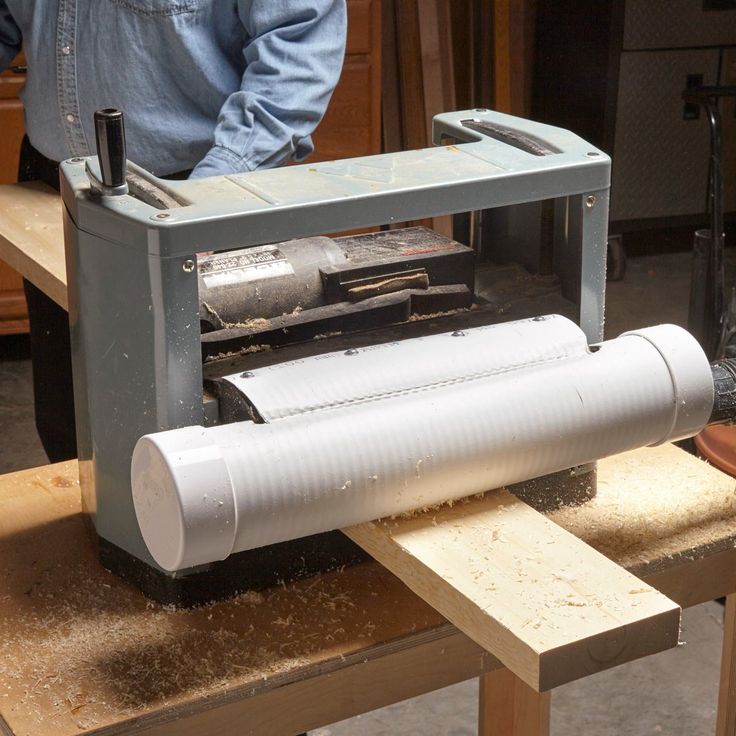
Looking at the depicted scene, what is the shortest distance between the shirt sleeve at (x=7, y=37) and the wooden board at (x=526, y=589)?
120 cm

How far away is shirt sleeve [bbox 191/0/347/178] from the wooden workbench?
23.8 inches

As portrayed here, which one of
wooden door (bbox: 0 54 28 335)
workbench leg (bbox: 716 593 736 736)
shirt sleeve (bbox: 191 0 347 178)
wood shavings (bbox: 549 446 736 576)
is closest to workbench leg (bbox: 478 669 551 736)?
workbench leg (bbox: 716 593 736 736)

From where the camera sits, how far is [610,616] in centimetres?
78

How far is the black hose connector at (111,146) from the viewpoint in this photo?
860 mm

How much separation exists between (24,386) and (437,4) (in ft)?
5.62

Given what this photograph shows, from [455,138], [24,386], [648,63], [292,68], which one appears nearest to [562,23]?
[648,63]

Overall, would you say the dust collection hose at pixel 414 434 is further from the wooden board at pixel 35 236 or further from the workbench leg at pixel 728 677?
the wooden board at pixel 35 236

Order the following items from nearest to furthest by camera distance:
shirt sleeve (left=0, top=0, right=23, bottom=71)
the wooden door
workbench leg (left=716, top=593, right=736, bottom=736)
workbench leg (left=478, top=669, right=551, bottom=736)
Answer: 1. workbench leg (left=716, top=593, right=736, bottom=736)
2. workbench leg (left=478, top=669, right=551, bottom=736)
3. shirt sleeve (left=0, top=0, right=23, bottom=71)
4. the wooden door

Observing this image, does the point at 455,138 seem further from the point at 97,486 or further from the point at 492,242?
the point at 97,486

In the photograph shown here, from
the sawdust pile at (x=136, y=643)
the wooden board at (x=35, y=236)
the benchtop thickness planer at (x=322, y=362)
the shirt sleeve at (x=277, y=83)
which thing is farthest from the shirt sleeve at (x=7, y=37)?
the sawdust pile at (x=136, y=643)

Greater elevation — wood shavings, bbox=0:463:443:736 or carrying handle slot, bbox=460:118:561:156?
carrying handle slot, bbox=460:118:561:156

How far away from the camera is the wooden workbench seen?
33.8 inches

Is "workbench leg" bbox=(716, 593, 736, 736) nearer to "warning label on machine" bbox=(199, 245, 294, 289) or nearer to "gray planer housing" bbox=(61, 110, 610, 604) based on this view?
"gray planer housing" bbox=(61, 110, 610, 604)

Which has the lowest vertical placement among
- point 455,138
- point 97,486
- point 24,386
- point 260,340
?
point 24,386
